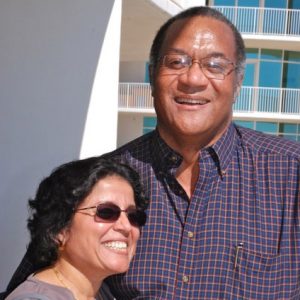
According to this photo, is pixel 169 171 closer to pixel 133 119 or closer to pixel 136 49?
pixel 136 49

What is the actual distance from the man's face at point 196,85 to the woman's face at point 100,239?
0.33 m

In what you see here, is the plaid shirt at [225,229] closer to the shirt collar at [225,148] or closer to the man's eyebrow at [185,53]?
the shirt collar at [225,148]

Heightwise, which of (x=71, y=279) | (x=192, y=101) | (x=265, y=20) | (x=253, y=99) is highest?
(x=265, y=20)

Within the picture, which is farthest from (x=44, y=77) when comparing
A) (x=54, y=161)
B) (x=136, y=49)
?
(x=136, y=49)

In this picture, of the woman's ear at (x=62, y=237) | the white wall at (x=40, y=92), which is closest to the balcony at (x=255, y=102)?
the white wall at (x=40, y=92)

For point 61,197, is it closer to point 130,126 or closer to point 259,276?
point 259,276

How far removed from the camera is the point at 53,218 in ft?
6.58

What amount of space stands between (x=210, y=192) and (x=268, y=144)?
0.27m

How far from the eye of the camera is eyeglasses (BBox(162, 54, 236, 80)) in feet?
6.63

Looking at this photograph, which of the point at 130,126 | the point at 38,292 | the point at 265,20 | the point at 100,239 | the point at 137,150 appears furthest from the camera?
the point at 130,126

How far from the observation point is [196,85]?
2012 mm

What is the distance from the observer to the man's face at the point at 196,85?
2018mm

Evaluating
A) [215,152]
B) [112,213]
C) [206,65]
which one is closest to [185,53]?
[206,65]

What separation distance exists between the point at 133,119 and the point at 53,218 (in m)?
22.3
